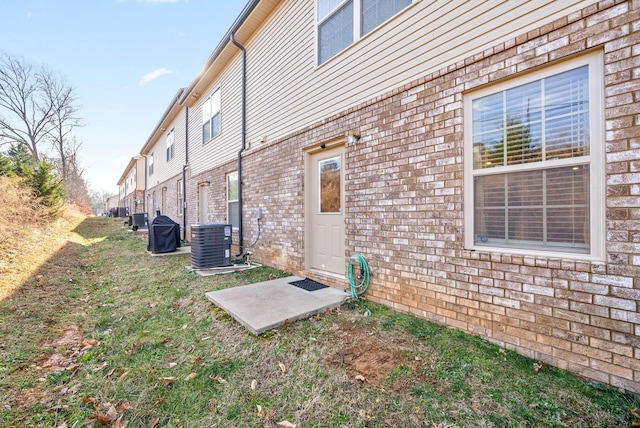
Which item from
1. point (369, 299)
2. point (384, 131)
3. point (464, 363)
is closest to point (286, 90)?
point (384, 131)

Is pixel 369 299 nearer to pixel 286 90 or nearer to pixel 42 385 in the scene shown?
pixel 42 385

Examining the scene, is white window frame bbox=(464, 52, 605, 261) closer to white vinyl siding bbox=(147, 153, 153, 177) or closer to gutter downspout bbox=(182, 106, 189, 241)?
gutter downspout bbox=(182, 106, 189, 241)

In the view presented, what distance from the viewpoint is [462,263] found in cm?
290

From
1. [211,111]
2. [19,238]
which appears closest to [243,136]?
[211,111]

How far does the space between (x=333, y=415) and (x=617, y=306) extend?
2.21m

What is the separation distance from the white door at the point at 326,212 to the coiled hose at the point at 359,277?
15.9 inches

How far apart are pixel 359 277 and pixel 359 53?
3330 millimetres

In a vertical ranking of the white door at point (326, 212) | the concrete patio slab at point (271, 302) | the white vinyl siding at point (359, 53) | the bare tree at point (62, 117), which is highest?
the bare tree at point (62, 117)

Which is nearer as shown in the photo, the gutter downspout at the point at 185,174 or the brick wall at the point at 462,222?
the brick wall at the point at 462,222

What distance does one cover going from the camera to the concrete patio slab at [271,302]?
3.18 metres

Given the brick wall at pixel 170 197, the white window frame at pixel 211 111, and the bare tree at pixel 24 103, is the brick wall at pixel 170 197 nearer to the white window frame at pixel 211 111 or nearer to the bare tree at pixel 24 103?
the white window frame at pixel 211 111

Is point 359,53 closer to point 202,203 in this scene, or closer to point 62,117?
point 202,203

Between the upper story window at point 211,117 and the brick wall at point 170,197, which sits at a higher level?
the upper story window at point 211,117

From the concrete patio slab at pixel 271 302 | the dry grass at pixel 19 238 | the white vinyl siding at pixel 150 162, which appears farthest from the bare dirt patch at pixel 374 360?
the white vinyl siding at pixel 150 162
